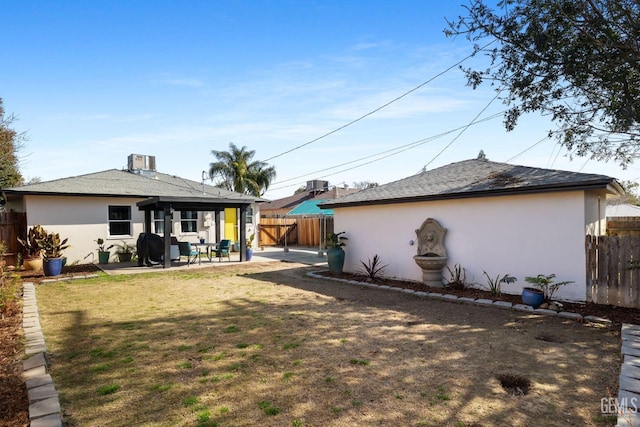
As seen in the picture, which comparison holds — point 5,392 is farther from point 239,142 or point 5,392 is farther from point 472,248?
point 239,142

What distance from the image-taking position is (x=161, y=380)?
12.9 ft

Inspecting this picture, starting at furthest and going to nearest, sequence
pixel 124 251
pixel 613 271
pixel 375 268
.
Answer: pixel 124 251
pixel 375 268
pixel 613 271

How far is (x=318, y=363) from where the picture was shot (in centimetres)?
441

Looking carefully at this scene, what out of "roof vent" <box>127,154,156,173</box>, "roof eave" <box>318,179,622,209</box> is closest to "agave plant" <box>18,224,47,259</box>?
"roof vent" <box>127,154,156,173</box>

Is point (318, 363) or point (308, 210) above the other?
point (308, 210)

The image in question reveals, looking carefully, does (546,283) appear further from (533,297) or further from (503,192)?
(503,192)

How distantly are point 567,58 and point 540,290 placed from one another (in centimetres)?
493

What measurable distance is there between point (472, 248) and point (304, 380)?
21.5 ft

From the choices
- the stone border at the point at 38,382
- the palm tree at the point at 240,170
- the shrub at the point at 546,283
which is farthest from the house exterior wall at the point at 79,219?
the palm tree at the point at 240,170

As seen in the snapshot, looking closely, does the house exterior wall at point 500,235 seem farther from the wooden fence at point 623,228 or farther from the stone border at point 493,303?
the wooden fence at point 623,228

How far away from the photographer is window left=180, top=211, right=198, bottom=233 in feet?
57.7

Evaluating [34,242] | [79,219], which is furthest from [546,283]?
[79,219]

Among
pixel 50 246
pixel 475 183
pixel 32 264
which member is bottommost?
pixel 32 264

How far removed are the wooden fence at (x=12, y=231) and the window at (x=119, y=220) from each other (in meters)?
3.01
